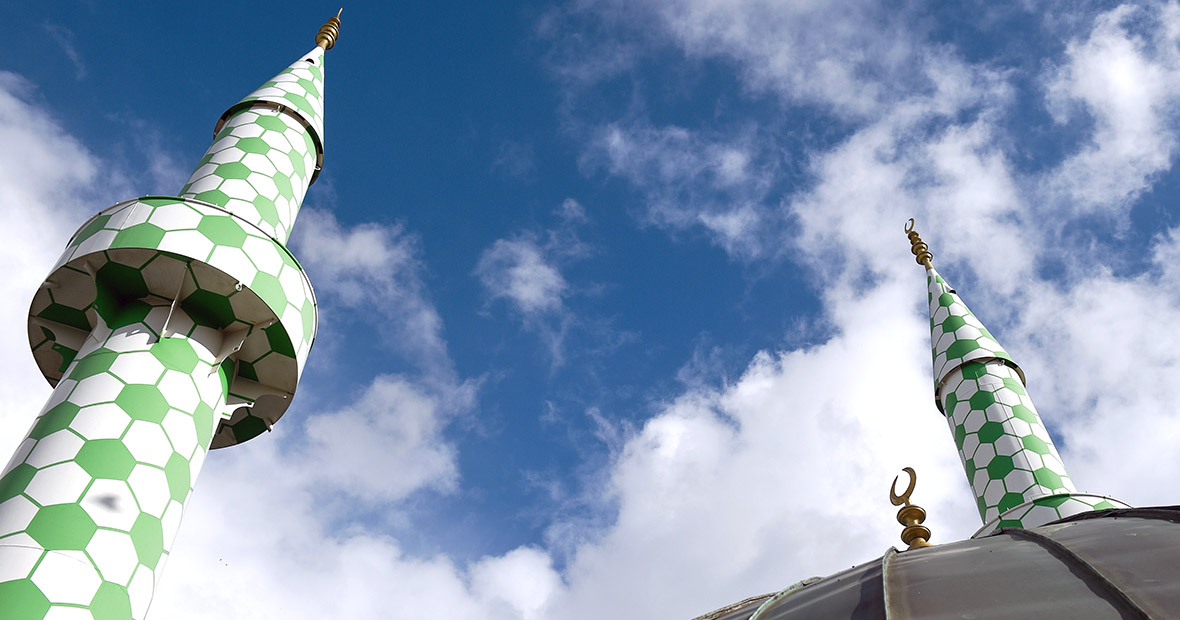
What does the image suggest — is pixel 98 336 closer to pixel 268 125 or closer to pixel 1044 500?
pixel 268 125

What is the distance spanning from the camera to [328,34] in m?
12.4

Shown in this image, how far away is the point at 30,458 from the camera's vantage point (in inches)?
205

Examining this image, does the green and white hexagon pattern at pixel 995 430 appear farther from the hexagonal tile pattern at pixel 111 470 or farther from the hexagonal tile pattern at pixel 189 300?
the hexagonal tile pattern at pixel 111 470

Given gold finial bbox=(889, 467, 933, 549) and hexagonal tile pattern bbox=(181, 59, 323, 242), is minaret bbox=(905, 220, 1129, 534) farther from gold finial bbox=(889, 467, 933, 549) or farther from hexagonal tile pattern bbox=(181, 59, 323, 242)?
hexagonal tile pattern bbox=(181, 59, 323, 242)

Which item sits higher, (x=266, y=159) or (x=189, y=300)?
(x=266, y=159)

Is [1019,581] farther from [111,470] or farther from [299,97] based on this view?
[299,97]

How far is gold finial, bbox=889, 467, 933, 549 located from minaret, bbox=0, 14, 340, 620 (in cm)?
434

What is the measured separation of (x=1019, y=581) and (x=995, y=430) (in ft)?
26.5

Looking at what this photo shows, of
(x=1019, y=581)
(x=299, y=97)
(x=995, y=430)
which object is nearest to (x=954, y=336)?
(x=995, y=430)

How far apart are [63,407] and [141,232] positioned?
1439 mm

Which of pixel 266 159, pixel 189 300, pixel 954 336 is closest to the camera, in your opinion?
pixel 189 300

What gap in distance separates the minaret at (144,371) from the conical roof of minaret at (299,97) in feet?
3.09

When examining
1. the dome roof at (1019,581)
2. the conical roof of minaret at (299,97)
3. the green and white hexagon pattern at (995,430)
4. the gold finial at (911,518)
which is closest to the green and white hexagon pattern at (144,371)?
the conical roof of minaret at (299,97)

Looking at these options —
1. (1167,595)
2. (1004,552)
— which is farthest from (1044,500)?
(1167,595)
